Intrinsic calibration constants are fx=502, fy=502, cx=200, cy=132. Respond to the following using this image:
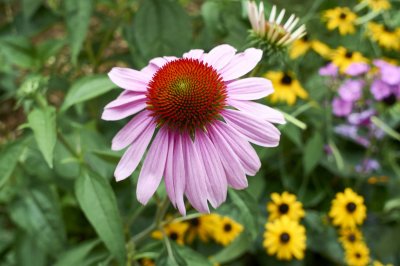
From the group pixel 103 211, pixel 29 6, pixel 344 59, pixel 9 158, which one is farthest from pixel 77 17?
pixel 344 59

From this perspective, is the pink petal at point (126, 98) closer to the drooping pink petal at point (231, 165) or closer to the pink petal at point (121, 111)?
the pink petal at point (121, 111)

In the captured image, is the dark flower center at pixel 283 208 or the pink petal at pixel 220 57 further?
the dark flower center at pixel 283 208

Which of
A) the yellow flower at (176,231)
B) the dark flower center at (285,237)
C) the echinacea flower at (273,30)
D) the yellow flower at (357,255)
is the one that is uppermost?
the echinacea flower at (273,30)

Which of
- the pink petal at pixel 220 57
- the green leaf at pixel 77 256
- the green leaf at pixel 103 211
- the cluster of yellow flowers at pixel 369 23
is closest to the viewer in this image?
the pink petal at pixel 220 57

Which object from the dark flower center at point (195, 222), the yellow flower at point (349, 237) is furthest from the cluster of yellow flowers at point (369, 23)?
the dark flower center at point (195, 222)

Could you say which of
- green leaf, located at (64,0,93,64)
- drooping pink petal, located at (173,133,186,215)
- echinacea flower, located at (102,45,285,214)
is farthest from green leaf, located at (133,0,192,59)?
drooping pink petal, located at (173,133,186,215)

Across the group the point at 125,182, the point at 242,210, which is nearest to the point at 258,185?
the point at 242,210
